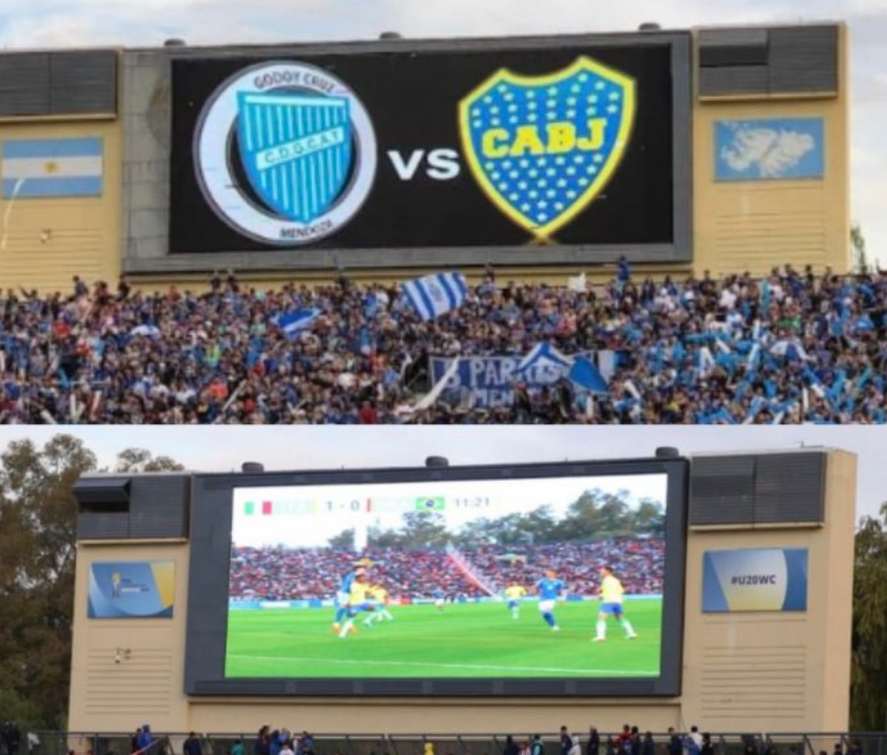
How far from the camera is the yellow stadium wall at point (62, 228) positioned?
55.3 meters

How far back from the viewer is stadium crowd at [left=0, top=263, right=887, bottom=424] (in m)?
46.1

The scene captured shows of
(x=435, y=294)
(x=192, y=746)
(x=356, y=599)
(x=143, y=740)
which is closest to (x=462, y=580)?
(x=356, y=599)

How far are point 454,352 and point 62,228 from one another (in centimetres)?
1025

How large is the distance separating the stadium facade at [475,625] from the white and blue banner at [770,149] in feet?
39.7

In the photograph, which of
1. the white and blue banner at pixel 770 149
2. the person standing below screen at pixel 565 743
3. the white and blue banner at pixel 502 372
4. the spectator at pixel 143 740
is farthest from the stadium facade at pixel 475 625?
the white and blue banner at pixel 770 149

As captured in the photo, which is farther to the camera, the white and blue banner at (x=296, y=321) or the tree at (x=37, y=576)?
the tree at (x=37, y=576)

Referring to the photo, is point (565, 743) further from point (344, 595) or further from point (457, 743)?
point (344, 595)

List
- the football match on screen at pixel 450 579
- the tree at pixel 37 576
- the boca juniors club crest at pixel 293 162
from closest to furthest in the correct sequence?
the football match on screen at pixel 450 579 < the boca juniors club crest at pixel 293 162 < the tree at pixel 37 576

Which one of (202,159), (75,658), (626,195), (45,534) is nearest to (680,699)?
(75,658)

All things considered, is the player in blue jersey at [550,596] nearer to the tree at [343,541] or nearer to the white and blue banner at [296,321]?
the tree at [343,541]

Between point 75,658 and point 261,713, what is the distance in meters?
3.35

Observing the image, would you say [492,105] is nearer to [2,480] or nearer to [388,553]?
[388,553]

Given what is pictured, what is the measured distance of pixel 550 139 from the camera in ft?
175

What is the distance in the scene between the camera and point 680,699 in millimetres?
41375
